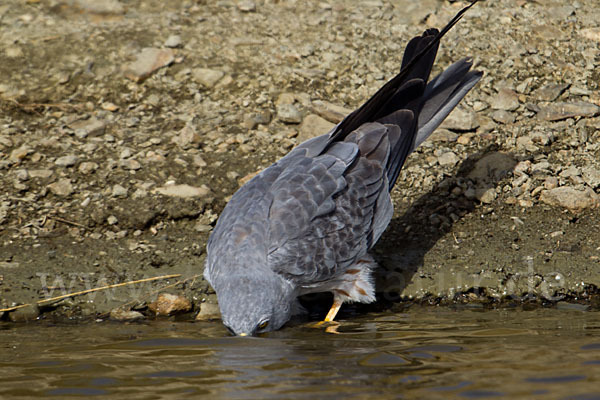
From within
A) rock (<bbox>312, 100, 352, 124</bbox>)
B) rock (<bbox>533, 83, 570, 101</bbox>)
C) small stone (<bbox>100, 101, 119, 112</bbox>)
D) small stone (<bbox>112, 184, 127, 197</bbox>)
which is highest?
rock (<bbox>533, 83, 570, 101</bbox>)

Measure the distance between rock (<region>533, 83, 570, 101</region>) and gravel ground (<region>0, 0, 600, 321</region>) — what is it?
18 millimetres

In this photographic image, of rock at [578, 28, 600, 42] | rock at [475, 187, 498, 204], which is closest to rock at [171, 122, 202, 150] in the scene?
rock at [475, 187, 498, 204]

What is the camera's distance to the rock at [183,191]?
6.27 meters

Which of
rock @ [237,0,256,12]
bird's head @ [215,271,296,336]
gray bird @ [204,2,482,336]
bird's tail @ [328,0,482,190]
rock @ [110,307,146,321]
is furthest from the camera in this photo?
rock @ [237,0,256,12]

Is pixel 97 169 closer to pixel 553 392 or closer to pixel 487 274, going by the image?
pixel 487 274

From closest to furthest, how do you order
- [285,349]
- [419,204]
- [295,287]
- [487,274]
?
[285,349] → [295,287] → [487,274] → [419,204]

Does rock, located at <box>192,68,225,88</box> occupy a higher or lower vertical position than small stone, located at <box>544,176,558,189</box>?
higher

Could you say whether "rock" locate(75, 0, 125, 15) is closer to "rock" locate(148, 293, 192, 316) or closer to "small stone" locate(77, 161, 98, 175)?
"small stone" locate(77, 161, 98, 175)

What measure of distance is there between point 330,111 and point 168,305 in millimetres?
2468

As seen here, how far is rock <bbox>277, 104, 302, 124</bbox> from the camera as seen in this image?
6.95 meters

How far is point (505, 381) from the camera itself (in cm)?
363

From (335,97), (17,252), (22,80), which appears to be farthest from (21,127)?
(335,97)

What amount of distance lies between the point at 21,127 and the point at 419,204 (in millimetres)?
3754

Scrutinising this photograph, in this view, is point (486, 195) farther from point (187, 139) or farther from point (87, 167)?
point (87, 167)
